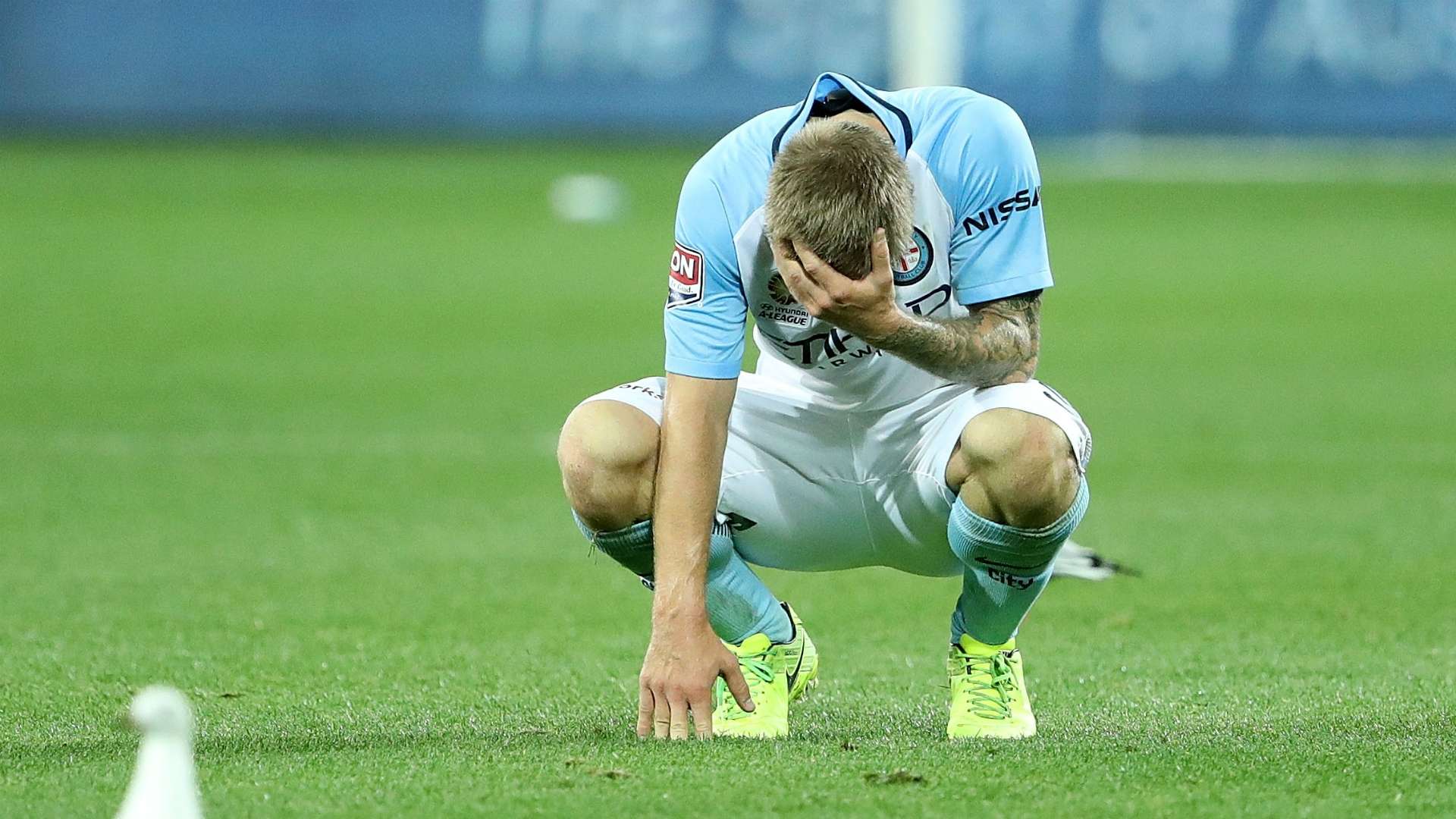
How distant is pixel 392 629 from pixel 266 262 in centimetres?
916

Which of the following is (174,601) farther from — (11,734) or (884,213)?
(884,213)

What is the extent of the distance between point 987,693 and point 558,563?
2128mm

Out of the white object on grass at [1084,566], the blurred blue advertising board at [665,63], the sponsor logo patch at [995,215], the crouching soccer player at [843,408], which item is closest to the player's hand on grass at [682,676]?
the crouching soccer player at [843,408]

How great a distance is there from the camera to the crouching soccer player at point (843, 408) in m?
3.13

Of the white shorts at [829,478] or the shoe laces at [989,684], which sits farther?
the white shorts at [829,478]

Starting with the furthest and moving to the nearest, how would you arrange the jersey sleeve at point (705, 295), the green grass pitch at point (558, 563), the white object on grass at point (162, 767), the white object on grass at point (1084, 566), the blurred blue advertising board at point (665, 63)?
the blurred blue advertising board at point (665, 63) → the white object on grass at point (1084, 566) → the jersey sleeve at point (705, 295) → the green grass pitch at point (558, 563) → the white object on grass at point (162, 767)

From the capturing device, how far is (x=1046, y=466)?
3.26 meters

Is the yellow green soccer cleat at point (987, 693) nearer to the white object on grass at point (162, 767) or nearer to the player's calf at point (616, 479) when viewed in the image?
the player's calf at point (616, 479)

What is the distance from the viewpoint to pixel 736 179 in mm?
3395

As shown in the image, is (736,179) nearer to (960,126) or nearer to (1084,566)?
(960,126)

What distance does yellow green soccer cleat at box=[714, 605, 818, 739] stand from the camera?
3414mm

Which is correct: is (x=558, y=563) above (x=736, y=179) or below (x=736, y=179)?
below

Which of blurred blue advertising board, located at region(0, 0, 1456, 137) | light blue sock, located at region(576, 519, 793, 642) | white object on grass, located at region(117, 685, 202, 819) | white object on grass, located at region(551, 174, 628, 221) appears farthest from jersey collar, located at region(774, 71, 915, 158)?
blurred blue advertising board, located at region(0, 0, 1456, 137)

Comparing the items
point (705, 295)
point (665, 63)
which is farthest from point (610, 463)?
point (665, 63)
